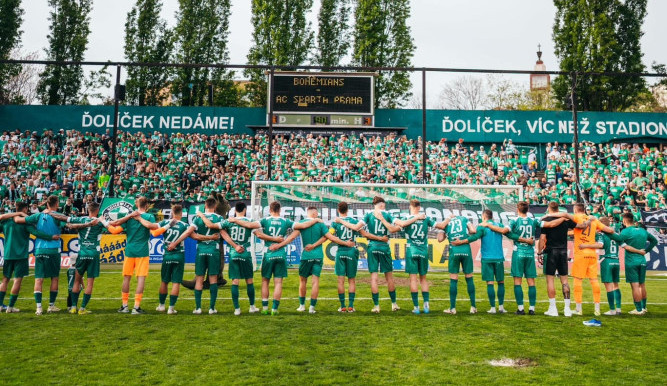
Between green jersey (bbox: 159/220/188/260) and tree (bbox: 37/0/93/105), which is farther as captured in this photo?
tree (bbox: 37/0/93/105)

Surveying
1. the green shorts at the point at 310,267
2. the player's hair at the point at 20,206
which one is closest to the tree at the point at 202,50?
the player's hair at the point at 20,206

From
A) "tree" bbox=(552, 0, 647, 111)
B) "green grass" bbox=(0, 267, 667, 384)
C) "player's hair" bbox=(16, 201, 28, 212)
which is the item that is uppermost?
"tree" bbox=(552, 0, 647, 111)

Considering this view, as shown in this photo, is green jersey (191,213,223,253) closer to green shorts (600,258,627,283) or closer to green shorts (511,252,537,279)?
green shorts (511,252,537,279)

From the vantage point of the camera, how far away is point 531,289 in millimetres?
10141

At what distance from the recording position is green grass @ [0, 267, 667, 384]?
6086 mm

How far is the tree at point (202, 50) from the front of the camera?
39031 mm

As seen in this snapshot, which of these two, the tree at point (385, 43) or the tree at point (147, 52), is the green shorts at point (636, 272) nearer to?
the tree at point (385, 43)

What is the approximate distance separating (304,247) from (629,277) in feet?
Answer: 22.9

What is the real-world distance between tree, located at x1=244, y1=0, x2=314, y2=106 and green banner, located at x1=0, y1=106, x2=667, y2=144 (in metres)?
7.18

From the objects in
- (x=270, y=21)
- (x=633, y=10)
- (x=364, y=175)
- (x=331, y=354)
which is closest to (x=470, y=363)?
(x=331, y=354)

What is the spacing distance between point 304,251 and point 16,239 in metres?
6.02

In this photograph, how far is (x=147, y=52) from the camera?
3981 centimetres

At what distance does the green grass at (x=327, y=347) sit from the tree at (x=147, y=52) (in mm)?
31068

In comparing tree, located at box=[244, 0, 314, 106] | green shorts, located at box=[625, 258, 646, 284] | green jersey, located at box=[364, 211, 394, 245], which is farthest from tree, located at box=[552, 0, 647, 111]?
green jersey, located at box=[364, 211, 394, 245]
